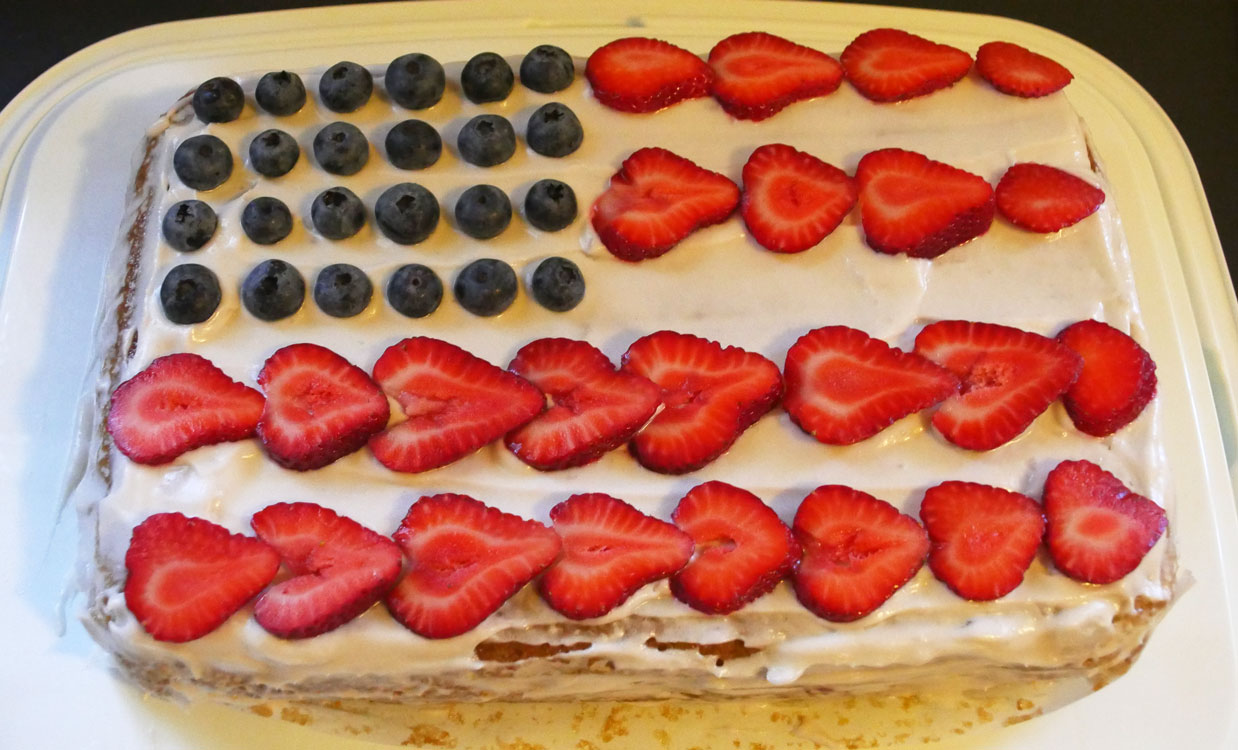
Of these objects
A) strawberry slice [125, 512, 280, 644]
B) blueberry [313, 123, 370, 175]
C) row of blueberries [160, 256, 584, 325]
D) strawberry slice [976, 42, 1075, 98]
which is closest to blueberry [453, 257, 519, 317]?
row of blueberries [160, 256, 584, 325]

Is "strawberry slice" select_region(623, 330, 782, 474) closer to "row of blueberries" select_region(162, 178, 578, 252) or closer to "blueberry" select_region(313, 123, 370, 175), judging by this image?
"row of blueberries" select_region(162, 178, 578, 252)

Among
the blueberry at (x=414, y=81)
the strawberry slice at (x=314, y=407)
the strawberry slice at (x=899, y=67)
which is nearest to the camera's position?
the strawberry slice at (x=314, y=407)

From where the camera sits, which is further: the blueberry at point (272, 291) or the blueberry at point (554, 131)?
the blueberry at point (554, 131)

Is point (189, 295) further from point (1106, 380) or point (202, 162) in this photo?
point (1106, 380)

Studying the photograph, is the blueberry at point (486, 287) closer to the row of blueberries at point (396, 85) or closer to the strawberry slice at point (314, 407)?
the strawberry slice at point (314, 407)

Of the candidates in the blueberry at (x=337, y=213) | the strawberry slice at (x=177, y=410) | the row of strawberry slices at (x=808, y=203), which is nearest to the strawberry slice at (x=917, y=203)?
the row of strawberry slices at (x=808, y=203)

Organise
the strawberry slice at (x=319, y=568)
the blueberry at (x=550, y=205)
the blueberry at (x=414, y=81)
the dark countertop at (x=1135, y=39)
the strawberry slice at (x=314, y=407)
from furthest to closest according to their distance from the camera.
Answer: the dark countertop at (x=1135, y=39), the blueberry at (x=414, y=81), the blueberry at (x=550, y=205), the strawberry slice at (x=314, y=407), the strawberry slice at (x=319, y=568)
